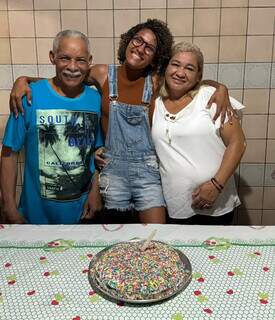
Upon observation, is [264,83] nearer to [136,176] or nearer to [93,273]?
[136,176]

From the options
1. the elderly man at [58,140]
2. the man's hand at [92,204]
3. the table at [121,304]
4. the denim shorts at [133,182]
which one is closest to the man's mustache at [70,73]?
the elderly man at [58,140]

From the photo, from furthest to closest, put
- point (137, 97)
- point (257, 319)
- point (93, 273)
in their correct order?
point (137, 97)
point (93, 273)
point (257, 319)

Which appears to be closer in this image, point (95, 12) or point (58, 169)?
point (58, 169)

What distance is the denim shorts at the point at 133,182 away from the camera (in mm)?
1853

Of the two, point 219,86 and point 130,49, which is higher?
point 130,49

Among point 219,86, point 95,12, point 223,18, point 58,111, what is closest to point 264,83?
point 223,18

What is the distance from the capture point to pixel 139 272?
3.43ft

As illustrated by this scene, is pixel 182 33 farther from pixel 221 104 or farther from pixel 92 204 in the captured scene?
pixel 92 204

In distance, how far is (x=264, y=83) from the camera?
8.00 feet

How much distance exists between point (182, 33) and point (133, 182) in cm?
104

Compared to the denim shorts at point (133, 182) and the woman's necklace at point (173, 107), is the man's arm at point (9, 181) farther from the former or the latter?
the woman's necklace at point (173, 107)

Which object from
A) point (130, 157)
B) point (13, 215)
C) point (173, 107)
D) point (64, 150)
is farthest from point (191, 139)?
point (13, 215)

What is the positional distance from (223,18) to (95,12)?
768mm

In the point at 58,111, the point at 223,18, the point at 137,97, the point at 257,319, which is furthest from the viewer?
the point at 223,18
